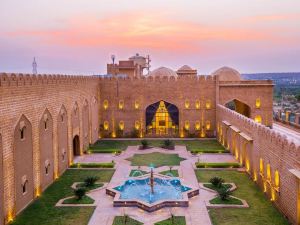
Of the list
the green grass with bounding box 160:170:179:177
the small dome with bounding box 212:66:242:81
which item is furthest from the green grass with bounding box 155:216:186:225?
the small dome with bounding box 212:66:242:81

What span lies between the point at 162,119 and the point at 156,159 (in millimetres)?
10440

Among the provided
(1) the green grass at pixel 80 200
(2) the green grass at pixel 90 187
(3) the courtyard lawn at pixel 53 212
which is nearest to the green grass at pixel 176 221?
(3) the courtyard lawn at pixel 53 212

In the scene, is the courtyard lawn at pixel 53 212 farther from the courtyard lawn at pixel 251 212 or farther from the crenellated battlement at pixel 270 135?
the crenellated battlement at pixel 270 135

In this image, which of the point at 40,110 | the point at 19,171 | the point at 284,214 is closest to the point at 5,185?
the point at 19,171

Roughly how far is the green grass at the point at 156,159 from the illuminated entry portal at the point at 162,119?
8.48 m

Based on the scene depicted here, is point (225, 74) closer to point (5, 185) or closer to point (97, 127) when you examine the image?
point (97, 127)

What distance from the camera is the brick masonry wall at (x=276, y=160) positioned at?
46.8ft

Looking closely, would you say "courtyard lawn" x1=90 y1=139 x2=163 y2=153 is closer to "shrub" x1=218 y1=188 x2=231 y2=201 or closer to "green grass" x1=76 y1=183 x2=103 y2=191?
"green grass" x1=76 y1=183 x2=103 y2=191

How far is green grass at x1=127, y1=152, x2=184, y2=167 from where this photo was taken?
25.2 meters

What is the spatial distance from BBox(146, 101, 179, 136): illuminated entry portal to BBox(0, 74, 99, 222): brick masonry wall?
28.4 feet

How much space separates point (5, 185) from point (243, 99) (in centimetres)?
2685

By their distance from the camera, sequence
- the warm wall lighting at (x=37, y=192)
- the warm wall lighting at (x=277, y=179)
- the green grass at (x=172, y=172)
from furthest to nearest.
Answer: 1. the green grass at (x=172, y=172)
2. the warm wall lighting at (x=37, y=192)
3. the warm wall lighting at (x=277, y=179)

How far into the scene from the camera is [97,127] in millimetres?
35531

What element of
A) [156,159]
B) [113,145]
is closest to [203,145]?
[156,159]
